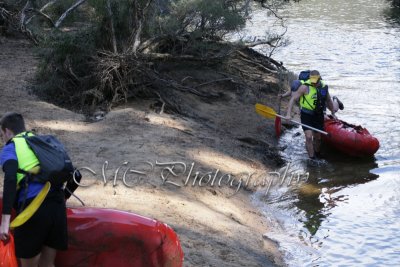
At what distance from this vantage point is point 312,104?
10766 mm

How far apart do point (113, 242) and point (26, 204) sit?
76 centimetres

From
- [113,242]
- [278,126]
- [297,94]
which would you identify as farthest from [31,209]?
[278,126]

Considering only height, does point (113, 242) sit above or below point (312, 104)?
above

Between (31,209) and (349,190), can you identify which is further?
(349,190)

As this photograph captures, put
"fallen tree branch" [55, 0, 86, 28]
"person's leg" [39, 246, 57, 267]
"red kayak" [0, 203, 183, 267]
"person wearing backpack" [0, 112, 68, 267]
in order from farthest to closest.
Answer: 1. "fallen tree branch" [55, 0, 86, 28]
2. "red kayak" [0, 203, 183, 267]
3. "person's leg" [39, 246, 57, 267]
4. "person wearing backpack" [0, 112, 68, 267]

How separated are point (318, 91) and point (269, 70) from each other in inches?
223

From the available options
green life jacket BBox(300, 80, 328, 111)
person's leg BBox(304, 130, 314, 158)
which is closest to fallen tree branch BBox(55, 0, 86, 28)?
green life jacket BBox(300, 80, 328, 111)

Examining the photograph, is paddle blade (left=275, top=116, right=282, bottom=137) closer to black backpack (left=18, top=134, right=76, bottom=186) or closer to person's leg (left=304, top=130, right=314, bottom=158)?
person's leg (left=304, top=130, right=314, bottom=158)

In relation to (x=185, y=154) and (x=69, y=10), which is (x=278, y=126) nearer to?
(x=185, y=154)

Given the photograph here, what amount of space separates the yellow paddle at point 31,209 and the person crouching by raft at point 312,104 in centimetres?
691

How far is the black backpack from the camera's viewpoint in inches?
166

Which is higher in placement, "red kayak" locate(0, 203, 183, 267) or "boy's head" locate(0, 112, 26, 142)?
"boy's head" locate(0, 112, 26, 142)

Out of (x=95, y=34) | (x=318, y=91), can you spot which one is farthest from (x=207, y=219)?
A: (x=95, y=34)

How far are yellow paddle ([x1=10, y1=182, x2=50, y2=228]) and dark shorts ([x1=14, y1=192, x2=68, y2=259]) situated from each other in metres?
0.04
